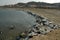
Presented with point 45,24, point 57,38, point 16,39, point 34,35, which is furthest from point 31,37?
point 45,24

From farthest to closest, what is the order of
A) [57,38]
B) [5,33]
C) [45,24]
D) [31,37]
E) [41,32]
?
[45,24] < [5,33] < [41,32] < [31,37] < [57,38]

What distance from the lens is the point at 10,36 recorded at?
22281mm

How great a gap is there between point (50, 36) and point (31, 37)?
8.19 ft

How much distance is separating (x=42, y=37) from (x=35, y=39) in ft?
3.22

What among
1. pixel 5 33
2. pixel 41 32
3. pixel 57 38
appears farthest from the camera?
pixel 5 33

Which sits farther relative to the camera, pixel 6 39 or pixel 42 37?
pixel 6 39

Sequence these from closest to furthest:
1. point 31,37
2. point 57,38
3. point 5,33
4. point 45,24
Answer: point 57,38, point 31,37, point 5,33, point 45,24

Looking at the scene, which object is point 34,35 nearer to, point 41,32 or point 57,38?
point 41,32

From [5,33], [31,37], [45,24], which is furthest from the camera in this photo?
[45,24]

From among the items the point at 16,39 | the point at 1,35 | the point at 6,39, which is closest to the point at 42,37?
the point at 16,39

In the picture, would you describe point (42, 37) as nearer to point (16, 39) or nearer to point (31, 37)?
point (31, 37)

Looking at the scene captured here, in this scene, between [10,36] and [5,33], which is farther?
[5,33]

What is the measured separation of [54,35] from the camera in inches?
787

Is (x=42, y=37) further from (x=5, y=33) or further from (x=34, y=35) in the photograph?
(x=5, y=33)
